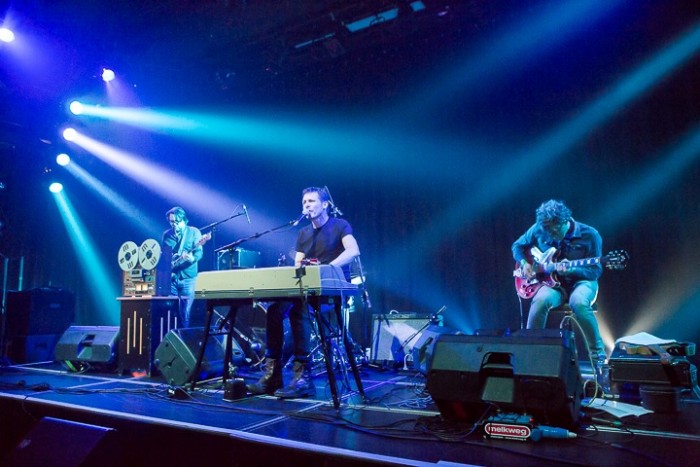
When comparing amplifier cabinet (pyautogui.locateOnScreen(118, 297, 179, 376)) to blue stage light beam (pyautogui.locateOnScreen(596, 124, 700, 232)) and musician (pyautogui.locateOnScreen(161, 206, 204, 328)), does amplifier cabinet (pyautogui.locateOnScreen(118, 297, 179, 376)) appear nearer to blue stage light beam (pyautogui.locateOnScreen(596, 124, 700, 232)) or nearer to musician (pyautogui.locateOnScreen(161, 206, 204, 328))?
musician (pyautogui.locateOnScreen(161, 206, 204, 328))

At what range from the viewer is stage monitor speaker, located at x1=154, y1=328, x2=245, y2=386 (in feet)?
13.9

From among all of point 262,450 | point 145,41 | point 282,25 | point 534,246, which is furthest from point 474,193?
point 145,41

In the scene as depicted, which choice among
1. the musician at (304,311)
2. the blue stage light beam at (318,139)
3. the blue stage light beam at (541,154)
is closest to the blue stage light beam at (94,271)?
the blue stage light beam at (318,139)

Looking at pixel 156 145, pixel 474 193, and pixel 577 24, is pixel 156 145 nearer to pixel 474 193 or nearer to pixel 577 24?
pixel 474 193

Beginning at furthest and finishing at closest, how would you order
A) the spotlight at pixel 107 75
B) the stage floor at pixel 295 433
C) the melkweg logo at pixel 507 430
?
the spotlight at pixel 107 75 → the melkweg logo at pixel 507 430 → the stage floor at pixel 295 433

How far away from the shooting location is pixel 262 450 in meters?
2.38

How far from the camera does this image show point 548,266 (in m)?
4.77

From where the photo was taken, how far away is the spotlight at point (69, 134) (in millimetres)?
8641

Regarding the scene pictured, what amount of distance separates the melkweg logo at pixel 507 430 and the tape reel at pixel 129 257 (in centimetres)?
469

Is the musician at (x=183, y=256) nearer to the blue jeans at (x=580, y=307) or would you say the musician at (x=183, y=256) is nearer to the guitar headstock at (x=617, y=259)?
the blue jeans at (x=580, y=307)

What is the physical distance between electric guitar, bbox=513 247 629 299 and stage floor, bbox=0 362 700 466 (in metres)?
1.31

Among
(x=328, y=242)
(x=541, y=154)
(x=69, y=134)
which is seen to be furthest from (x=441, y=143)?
(x=69, y=134)

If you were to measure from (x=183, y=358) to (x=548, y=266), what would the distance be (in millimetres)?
3770

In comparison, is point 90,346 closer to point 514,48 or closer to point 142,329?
point 142,329
